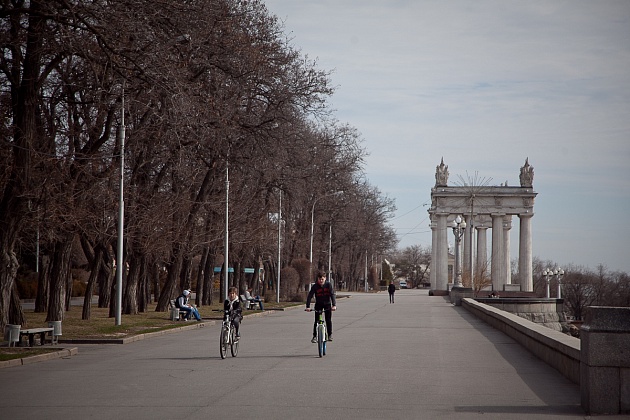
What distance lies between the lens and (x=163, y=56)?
88.7 feet

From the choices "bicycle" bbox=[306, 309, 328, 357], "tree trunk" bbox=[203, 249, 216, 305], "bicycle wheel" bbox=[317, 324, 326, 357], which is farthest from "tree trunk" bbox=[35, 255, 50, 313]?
"bicycle wheel" bbox=[317, 324, 326, 357]

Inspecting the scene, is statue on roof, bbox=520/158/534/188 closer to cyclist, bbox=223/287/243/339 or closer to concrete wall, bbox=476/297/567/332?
concrete wall, bbox=476/297/567/332

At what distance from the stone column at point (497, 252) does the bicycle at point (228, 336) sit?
303ft

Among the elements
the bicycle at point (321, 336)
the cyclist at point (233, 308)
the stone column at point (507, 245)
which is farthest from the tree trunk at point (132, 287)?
the stone column at point (507, 245)

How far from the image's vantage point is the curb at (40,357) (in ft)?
60.9

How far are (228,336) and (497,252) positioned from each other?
3728 inches

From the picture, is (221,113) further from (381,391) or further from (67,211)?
(381,391)

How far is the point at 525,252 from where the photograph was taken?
110 m

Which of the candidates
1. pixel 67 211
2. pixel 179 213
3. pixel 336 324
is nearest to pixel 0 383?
pixel 67 211

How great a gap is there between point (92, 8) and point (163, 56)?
4486 mm

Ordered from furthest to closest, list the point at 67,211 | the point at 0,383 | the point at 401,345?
the point at 67,211 < the point at 401,345 < the point at 0,383

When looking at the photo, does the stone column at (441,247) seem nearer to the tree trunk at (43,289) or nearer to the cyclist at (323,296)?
the tree trunk at (43,289)

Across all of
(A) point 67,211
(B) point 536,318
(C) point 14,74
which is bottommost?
(B) point 536,318

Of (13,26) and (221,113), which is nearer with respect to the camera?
(13,26)
